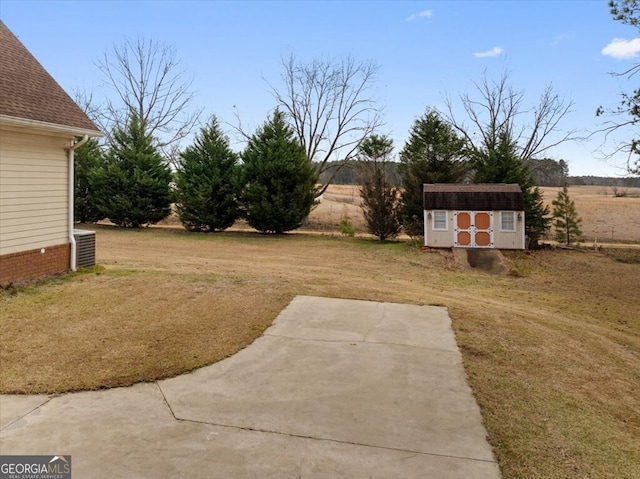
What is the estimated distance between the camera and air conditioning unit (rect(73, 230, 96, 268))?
9.03 metres

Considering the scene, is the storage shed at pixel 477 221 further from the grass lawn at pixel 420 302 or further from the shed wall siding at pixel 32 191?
the shed wall siding at pixel 32 191

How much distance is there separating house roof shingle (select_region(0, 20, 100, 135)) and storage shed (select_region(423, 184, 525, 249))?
12.9 metres

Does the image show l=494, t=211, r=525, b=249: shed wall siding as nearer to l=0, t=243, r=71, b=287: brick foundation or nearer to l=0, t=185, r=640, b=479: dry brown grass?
l=0, t=185, r=640, b=479: dry brown grass

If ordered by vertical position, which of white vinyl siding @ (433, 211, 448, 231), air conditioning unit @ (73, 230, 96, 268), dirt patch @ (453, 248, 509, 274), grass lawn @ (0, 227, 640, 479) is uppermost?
white vinyl siding @ (433, 211, 448, 231)

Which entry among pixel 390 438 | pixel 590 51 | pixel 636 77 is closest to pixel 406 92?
pixel 590 51

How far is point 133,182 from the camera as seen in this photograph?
2277 cm

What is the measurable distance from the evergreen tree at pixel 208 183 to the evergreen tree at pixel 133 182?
150 cm

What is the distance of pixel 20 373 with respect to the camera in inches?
164

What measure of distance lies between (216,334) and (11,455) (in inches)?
111

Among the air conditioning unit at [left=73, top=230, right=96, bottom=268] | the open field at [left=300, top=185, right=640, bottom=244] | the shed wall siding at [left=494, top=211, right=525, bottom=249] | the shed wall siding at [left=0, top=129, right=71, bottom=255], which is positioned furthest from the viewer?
the open field at [left=300, top=185, right=640, bottom=244]

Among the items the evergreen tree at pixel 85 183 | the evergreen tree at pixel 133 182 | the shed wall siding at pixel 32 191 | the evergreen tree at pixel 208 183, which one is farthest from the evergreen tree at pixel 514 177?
the evergreen tree at pixel 85 183

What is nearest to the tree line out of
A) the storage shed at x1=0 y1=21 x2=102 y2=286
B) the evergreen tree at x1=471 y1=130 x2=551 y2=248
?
the evergreen tree at x1=471 y1=130 x2=551 y2=248

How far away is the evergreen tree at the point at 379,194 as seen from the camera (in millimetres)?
19484

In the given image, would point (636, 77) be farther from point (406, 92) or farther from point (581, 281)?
point (406, 92)
